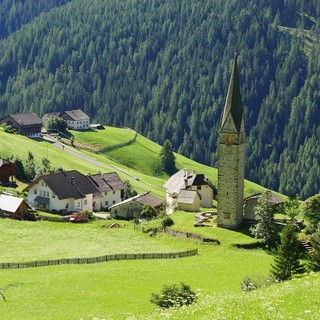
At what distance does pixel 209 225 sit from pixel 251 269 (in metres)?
19.7

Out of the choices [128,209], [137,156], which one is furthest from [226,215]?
[137,156]

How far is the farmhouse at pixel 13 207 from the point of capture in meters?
86.6

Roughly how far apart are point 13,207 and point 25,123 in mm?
85005

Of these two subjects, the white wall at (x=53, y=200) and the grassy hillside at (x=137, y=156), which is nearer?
the white wall at (x=53, y=200)

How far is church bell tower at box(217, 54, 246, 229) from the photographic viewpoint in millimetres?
81750

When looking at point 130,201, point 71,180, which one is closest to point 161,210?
point 130,201

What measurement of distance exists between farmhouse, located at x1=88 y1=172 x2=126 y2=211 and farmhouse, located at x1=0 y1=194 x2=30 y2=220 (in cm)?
1930

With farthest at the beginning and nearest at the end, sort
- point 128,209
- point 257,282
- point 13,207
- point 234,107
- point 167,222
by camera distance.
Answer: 1. point 128,209
2. point 13,207
3. point 234,107
4. point 167,222
5. point 257,282

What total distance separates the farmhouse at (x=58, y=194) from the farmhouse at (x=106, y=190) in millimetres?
4143

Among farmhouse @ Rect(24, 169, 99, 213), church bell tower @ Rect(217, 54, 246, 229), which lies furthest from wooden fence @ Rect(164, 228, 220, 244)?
farmhouse @ Rect(24, 169, 99, 213)

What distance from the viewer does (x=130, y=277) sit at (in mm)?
57594

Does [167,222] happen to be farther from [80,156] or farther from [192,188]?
[80,156]

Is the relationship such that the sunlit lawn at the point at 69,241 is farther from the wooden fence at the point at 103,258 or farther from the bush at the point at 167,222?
the bush at the point at 167,222

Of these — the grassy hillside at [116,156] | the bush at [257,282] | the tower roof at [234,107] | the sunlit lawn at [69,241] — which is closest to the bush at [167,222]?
the sunlit lawn at [69,241]
